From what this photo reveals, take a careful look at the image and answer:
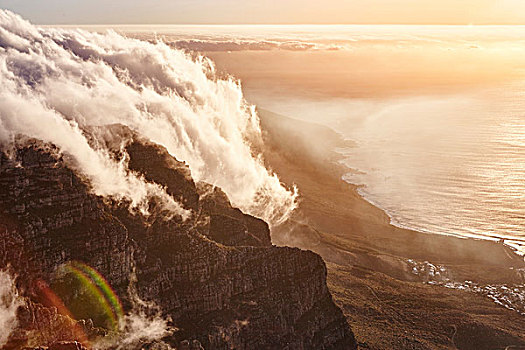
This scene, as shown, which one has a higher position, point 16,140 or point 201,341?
point 16,140

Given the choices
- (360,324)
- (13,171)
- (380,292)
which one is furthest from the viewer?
(380,292)

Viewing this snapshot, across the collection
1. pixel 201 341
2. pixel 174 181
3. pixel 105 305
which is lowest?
pixel 201 341

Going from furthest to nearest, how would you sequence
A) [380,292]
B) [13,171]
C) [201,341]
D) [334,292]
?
[380,292] → [334,292] → [201,341] → [13,171]

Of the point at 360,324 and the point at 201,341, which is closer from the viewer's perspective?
the point at 201,341

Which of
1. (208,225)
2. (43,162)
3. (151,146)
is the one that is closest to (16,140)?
(43,162)

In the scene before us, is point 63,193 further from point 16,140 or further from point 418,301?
point 418,301

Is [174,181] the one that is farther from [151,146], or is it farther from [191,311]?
[191,311]

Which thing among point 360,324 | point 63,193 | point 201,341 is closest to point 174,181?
point 63,193
